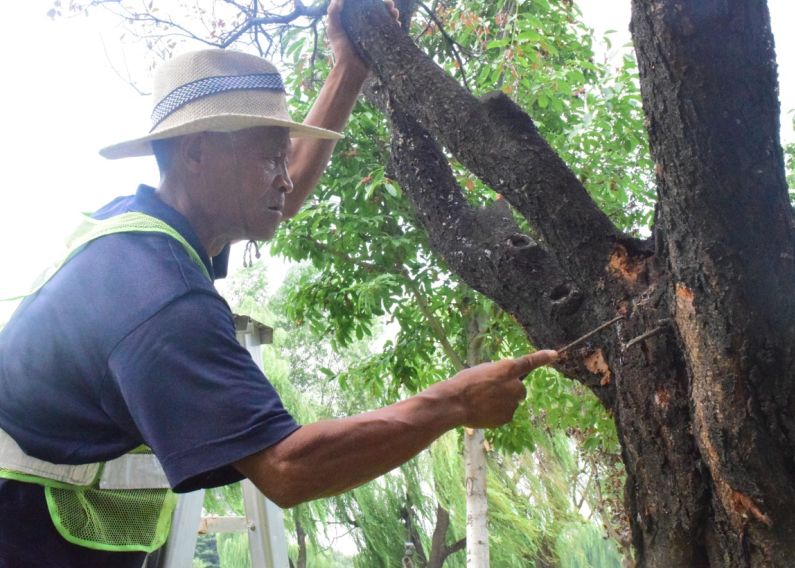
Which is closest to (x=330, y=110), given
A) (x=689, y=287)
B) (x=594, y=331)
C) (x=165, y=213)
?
(x=165, y=213)

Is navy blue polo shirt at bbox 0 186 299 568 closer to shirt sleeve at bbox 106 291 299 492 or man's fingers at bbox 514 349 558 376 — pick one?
shirt sleeve at bbox 106 291 299 492

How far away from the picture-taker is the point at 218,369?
1301mm

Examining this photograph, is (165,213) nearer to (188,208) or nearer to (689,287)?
(188,208)

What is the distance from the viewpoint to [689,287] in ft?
5.49

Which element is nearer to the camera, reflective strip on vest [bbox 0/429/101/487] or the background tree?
reflective strip on vest [bbox 0/429/101/487]

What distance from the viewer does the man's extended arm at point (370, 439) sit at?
1.29 m

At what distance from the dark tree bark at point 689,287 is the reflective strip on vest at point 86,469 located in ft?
3.40

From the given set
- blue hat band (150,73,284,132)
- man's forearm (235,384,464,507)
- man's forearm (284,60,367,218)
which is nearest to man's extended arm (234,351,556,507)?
man's forearm (235,384,464,507)

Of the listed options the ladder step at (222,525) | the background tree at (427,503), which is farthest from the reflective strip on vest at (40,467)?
the background tree at (427,503)

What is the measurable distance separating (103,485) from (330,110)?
142cm

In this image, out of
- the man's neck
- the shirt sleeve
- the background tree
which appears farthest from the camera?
the background tree

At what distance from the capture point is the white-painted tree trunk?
586 centimetres

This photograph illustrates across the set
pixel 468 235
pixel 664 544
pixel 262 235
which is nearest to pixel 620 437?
pixel 664 544

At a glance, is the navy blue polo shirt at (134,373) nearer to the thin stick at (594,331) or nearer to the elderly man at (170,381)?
the elderly man at (170,381)
